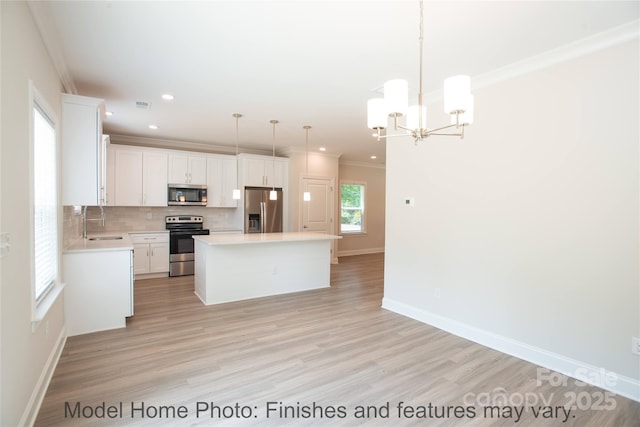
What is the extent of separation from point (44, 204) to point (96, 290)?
1316mm

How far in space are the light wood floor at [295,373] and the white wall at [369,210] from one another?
16.3 feet

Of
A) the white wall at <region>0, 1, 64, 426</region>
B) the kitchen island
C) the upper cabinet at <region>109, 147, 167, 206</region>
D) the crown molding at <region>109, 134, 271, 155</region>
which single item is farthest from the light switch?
the crown molding at <region>109, 134, 271, 155</region>

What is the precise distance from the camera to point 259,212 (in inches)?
264

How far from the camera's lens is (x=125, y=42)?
2.60 meters

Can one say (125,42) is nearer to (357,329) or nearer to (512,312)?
(357,329)

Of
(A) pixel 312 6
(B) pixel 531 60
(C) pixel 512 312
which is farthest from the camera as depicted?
(C) pixel 512 312

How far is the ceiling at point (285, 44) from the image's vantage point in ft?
7.09

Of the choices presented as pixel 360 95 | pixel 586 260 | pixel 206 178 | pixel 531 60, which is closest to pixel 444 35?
pixel 531 60

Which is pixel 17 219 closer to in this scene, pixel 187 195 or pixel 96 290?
Result: pixel 96 290

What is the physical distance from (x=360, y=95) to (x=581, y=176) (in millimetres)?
2261

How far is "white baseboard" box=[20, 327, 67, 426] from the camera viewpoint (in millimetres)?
1940

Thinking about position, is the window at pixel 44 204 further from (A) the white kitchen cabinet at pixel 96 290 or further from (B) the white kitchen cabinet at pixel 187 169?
(B) the white kitchen cabinet at pixel 187 169

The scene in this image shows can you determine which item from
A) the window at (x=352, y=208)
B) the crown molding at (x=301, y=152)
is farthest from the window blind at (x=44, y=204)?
the window at (x=352, y=208)

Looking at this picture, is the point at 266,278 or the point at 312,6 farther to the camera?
the point at 266,278
